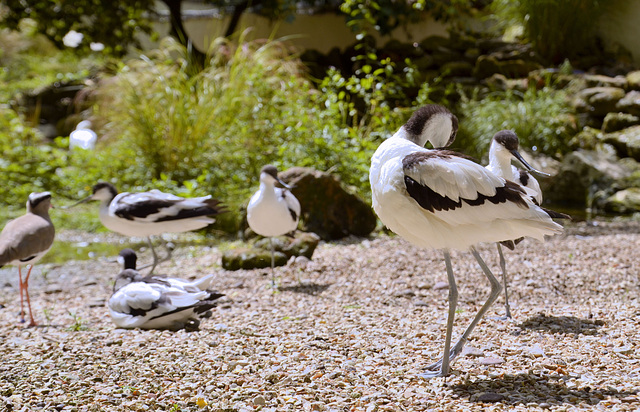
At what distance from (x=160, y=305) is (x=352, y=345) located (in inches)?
46.5

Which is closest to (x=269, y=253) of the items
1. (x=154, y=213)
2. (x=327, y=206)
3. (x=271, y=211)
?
(x=271, y=211)

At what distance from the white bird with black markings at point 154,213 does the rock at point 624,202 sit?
18.1ft

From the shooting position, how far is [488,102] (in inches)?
404

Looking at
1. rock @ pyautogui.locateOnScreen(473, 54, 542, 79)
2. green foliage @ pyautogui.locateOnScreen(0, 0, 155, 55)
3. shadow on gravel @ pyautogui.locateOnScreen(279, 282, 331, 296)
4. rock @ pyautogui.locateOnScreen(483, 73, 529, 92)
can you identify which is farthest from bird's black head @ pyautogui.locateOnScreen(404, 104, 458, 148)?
green foliage @ pyautogui.locateOnScreen(0, 0, 155, 55)

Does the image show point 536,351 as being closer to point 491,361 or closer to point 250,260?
point 491,361

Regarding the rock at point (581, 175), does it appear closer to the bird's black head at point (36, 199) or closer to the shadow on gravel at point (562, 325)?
the shadow on gravel at point (562, 325)

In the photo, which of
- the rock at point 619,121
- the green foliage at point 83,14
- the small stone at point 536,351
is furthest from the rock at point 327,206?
the green foliage at point 83,14

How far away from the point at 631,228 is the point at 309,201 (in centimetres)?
337

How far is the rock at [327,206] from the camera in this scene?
6.64 m

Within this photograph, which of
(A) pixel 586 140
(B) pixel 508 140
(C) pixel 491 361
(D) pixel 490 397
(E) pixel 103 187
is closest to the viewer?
(D) pixel 490 397

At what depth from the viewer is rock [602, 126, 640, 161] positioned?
9164 mm

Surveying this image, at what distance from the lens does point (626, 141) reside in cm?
927

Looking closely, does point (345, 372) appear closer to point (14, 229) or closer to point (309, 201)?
point (14, 229)

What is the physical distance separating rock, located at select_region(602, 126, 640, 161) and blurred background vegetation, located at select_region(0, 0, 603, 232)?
62 cm
